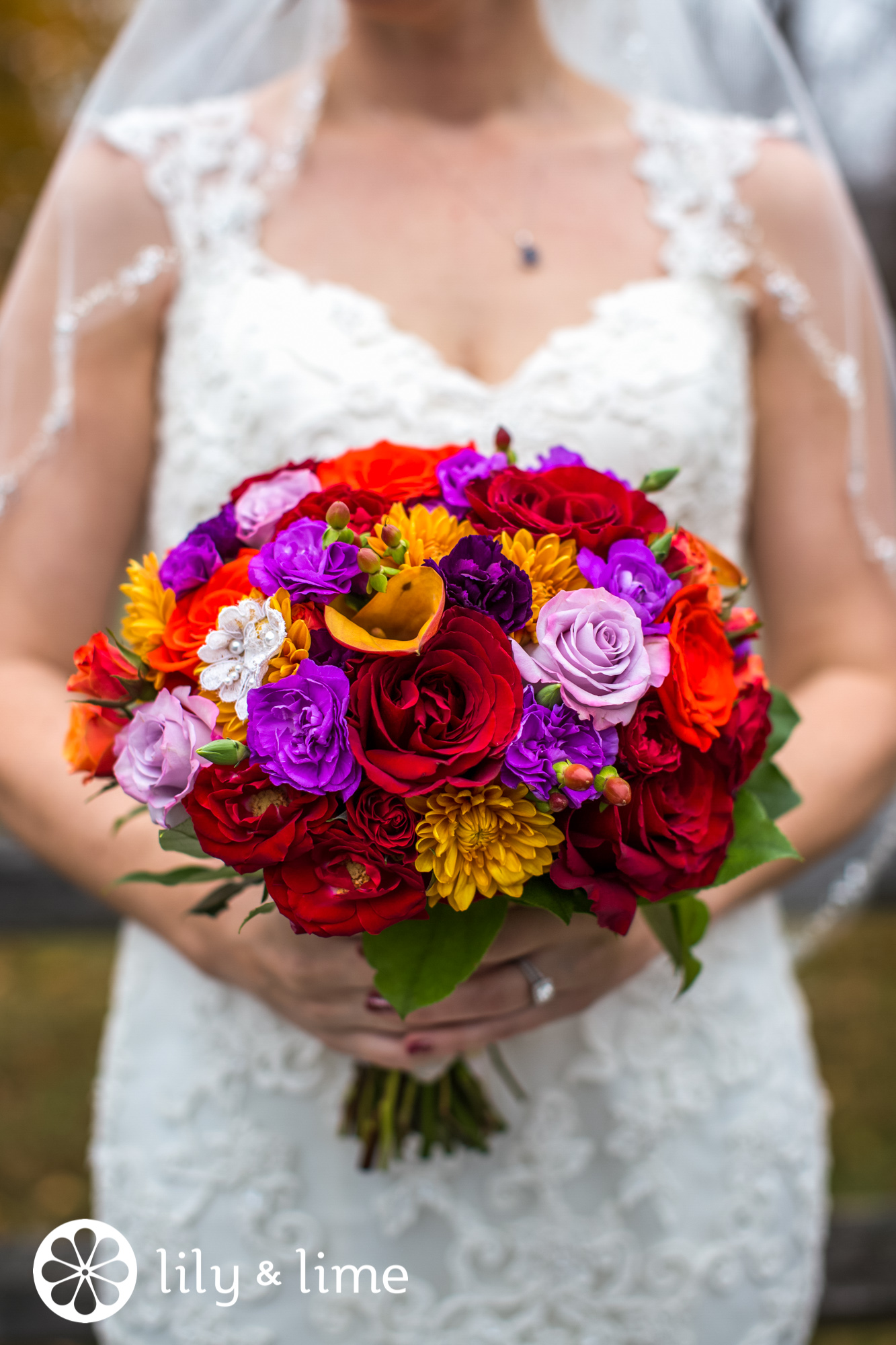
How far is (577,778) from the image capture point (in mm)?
963

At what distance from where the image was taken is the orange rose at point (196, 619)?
106cm

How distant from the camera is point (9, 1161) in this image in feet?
13.7

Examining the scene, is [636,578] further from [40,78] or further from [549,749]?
[40,78]

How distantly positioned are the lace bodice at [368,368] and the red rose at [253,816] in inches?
31.0

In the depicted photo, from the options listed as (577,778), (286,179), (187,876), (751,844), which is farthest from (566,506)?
(286,179)

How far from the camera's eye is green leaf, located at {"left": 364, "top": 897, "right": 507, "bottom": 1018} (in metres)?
1.12

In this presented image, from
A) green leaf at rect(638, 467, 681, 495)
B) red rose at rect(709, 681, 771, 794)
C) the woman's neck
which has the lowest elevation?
red rose at rect(709, 681, 771, 794)

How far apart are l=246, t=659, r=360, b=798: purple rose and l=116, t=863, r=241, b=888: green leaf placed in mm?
352

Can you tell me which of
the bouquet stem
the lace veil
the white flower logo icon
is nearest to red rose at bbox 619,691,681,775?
the bouquet stem

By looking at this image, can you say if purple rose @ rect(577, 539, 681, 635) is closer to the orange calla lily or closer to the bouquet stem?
the orange calla lily

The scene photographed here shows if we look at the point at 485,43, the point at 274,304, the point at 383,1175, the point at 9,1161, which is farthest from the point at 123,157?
the point at 9,1161

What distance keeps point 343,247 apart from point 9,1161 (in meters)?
3.82

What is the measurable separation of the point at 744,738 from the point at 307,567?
1.61 feet

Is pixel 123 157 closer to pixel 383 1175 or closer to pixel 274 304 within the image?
pixel 274 304
